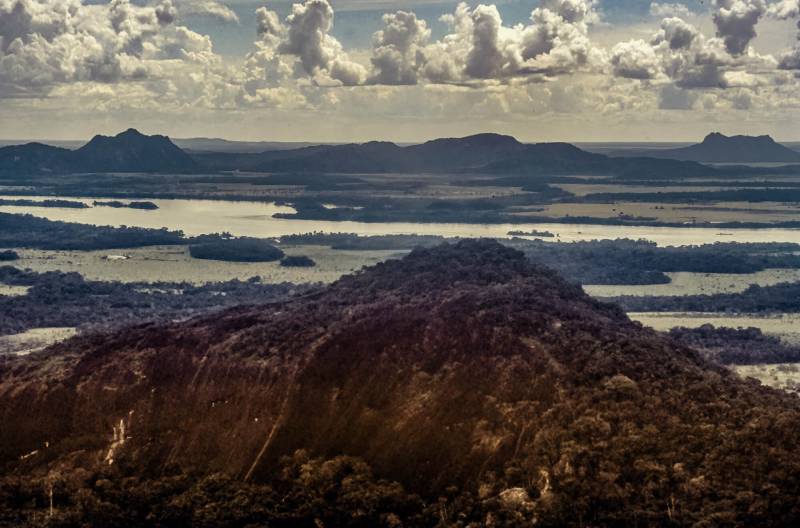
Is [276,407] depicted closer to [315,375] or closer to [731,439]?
[315,375]

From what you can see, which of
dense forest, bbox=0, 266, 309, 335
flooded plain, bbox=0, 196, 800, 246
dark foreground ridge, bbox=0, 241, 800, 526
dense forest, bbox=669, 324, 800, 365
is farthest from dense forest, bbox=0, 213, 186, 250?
dark foreground ridge, bbox=0, 241, 800, 526

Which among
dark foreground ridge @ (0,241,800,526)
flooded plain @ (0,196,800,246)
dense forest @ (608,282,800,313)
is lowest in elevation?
flooded plain @ (0,196,800,246)

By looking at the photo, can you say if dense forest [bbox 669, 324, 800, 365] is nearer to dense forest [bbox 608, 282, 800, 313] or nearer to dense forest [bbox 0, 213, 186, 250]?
dense forest [bbox 608, 282, 800, 313]

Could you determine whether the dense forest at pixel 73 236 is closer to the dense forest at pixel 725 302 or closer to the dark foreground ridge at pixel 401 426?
the dense forest at pixel 725 302

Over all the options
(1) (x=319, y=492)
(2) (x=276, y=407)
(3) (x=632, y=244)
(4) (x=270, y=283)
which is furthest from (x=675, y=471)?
(3) (x=632, y=244)

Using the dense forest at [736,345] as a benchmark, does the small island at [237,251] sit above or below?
below

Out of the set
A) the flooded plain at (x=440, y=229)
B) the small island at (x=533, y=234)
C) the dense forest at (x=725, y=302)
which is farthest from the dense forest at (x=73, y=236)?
the dense forest at (x=725, y=302)

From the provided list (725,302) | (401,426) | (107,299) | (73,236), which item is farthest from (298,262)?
(401,426)
